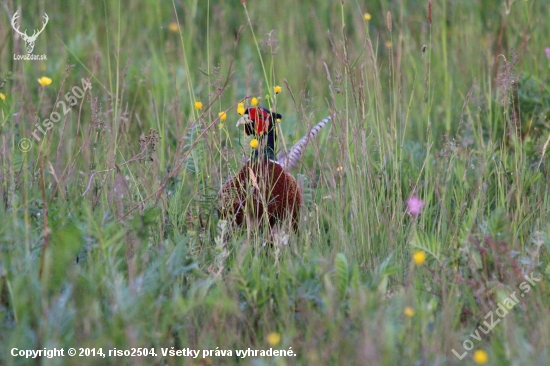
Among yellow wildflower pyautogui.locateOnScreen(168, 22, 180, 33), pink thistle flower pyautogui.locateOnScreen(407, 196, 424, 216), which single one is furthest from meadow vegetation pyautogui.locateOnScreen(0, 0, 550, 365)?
yellow wildflower pyautogui.locateOnScreen(168, 22, 180, 33)

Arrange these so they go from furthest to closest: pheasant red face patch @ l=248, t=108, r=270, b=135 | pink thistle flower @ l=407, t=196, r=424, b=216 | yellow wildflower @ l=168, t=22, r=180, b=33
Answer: yellow wildflower @ l=168, t=22, r=180, b=33
pheasant red face patch @ l=248, t=108, r=270, b=135
pink thistle flower @ l=407, t=196, r=424, b=216

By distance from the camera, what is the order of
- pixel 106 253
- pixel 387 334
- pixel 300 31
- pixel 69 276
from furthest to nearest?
1. pixel 300 31
2. pixel 106 253
3. pixel 69 276
4. pixel 387 334

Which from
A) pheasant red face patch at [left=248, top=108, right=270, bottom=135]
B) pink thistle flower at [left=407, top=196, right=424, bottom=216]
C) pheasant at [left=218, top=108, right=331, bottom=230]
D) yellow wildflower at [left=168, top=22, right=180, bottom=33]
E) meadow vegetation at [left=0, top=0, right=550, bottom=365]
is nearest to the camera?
meadow vegetation at [left=0, top=0, right=550, bottom=365]

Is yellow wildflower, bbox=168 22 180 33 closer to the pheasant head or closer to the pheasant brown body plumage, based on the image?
the pheasant head

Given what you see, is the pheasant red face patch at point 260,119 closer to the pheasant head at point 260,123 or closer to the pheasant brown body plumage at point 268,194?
the pheasant head at point 260,123

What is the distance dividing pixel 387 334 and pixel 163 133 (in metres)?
2.32

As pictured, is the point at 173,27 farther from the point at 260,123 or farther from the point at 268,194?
the point at 268,194

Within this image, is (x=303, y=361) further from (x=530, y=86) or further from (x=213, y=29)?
(x=213, y=29)

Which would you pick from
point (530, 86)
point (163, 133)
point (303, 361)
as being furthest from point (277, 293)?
point (530, 86)

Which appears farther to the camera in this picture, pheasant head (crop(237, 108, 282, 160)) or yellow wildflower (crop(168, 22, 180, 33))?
yellow wildflower (crop(168, 22, 180, 33))

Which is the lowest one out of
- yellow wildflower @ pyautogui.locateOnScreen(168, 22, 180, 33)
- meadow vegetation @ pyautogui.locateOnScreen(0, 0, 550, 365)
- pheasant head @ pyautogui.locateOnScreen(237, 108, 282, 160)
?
meadow vegetation @ pyautogui.locateOnScreen(0, 0, 550, 365)

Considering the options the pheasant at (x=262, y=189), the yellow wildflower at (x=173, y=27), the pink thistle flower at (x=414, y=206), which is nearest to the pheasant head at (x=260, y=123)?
the pheasant at (x=262, y=189)

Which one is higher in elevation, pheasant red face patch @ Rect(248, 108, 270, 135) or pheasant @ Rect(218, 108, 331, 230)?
pheasant red face patch @ Rect(248, 108, 270, 135)

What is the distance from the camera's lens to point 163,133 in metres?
3.65
